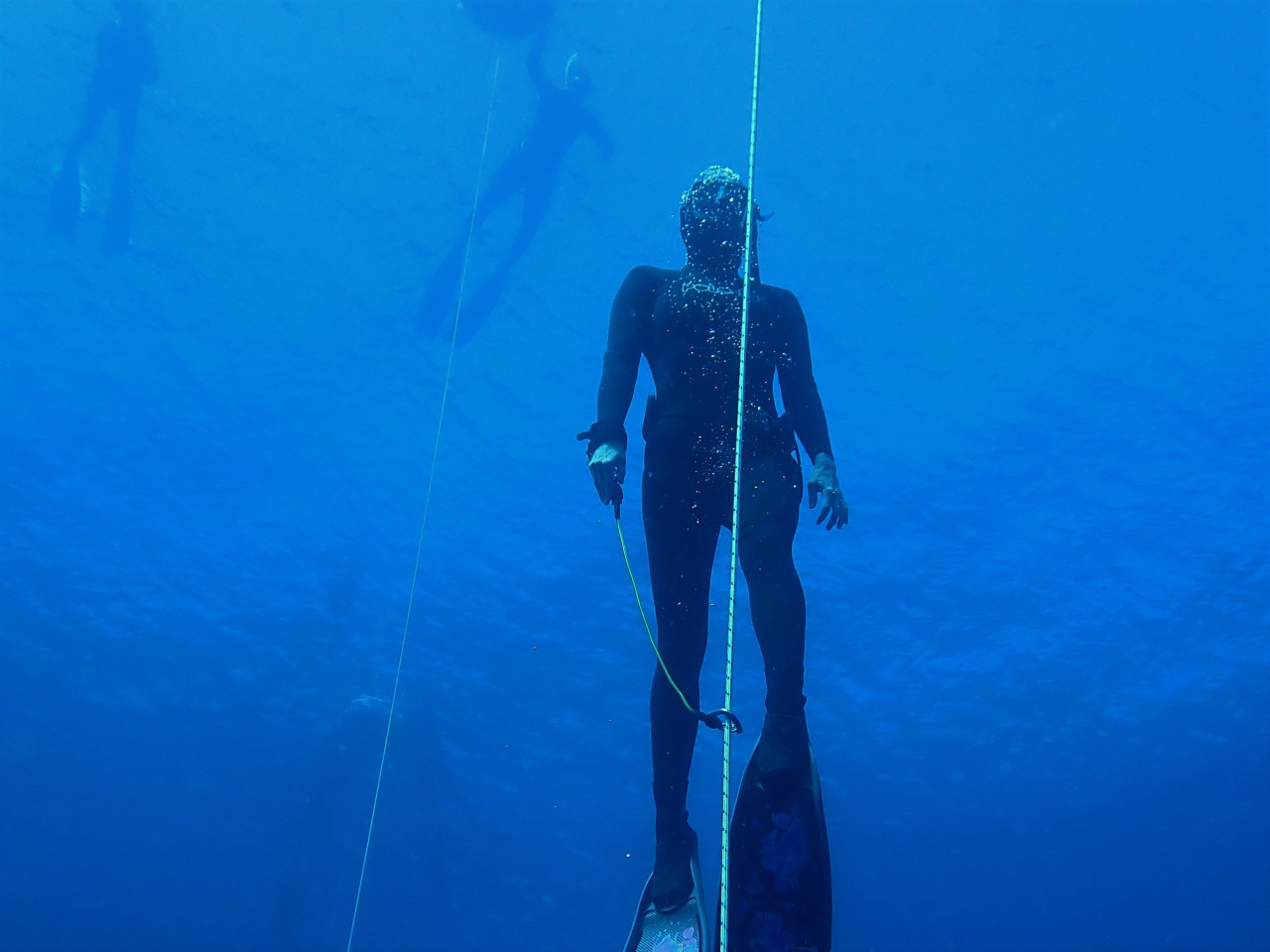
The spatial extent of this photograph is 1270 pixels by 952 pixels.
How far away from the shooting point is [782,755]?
2.26 metres

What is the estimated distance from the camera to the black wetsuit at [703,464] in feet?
8.25

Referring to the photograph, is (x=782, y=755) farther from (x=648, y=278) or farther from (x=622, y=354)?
(x=648, y=278)

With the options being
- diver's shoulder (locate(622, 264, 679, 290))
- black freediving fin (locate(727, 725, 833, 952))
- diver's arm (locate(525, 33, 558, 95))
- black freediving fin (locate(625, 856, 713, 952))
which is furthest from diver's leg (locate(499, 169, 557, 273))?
black freediving fin (locate(727, 725, 833, 952))

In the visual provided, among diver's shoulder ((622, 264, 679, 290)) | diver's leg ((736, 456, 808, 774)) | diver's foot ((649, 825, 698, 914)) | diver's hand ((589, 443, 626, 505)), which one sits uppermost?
diver's shoulder ((622, 264, 679, 290))

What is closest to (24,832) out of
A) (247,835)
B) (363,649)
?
(247,835)

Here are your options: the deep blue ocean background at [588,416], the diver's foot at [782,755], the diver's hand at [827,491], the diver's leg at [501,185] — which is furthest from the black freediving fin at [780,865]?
the diver's leg at [501,185]

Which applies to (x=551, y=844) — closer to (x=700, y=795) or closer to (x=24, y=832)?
(x=700, y=795)

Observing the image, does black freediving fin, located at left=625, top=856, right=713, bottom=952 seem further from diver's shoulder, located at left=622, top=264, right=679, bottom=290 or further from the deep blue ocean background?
the deep blue ocean background

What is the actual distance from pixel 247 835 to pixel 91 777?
21.3 ft

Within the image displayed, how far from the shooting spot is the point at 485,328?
12570 mm

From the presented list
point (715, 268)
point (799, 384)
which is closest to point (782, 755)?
point (799, 384)

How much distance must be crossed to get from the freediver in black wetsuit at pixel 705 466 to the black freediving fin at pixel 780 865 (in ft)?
0.26

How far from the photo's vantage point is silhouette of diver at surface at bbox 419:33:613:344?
31.9 ft

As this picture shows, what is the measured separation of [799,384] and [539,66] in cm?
821
